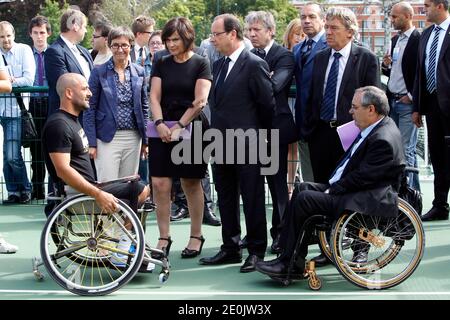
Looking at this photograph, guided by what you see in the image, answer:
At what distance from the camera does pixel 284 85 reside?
26.5 feet

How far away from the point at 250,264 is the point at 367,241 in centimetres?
110

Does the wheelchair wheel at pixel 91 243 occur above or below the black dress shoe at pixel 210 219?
above

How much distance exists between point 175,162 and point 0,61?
175cm

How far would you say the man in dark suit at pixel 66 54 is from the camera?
→ 30.1 ft

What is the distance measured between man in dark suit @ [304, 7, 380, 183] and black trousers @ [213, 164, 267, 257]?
24.2 inches

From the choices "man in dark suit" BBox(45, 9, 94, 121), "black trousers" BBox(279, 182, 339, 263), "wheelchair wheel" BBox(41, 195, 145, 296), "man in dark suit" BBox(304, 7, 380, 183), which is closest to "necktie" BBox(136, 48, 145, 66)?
"man in dark suit" BBox(45, 9, 94, 121)

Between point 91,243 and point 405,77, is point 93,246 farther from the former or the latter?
point 405,77

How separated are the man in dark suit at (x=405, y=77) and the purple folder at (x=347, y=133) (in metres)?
2.78

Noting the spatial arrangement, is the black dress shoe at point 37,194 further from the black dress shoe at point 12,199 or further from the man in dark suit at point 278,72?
the man in dark suit at point 278,72

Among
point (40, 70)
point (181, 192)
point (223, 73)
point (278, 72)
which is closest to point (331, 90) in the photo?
point (278, 72)

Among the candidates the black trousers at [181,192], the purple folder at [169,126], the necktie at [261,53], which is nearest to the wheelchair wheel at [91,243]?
the purple folder at [169,126]

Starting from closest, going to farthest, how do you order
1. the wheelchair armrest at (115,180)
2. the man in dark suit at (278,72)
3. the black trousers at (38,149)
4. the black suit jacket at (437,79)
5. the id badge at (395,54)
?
the wheelchair armrest at (115,180) < the man in dark suit at (278,72) < the black suit jacket at (437,79) < the id badge at (395,54) < the black trousers at (38,149)
